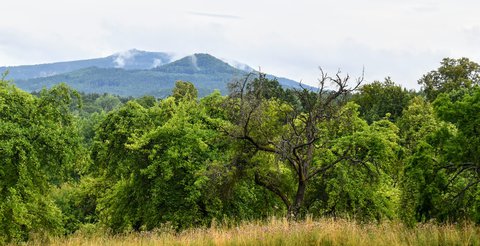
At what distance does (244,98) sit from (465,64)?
55.7 metres

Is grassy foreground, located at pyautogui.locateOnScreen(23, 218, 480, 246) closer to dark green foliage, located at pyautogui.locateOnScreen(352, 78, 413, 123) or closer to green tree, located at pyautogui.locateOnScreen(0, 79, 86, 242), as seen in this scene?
green tree, located at pyautogui.locateOnScreen(0, 79, 86, 242)

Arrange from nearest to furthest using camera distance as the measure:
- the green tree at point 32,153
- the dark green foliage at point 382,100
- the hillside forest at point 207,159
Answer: the hillside forest at point 207,159 → the green tree at point 32,153 → the dark green foliage at point 382,100

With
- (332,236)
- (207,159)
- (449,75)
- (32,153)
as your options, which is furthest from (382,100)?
(332,236)

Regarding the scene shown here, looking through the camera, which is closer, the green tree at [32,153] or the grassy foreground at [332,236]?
the grassy foreground at [332,236]

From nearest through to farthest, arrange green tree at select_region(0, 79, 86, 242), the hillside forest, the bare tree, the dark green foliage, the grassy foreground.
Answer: the grassy foreground, the bare tree, the hillside forest, green tree at select_region(0, 79, 86, 242), the dark green foliage

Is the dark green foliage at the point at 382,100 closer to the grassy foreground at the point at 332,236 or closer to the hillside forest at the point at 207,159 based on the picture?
the hillside forest at the point at 207,159

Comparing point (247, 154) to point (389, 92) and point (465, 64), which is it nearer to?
point (389, 92)

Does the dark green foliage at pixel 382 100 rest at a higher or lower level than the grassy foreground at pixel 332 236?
higher

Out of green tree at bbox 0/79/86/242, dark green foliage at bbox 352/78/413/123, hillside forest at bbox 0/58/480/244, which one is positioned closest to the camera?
hillside forest at bbox 0/58/480/244

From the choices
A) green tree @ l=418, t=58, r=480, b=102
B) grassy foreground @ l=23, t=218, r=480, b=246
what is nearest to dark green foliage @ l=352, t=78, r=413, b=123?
green tree @ l=418, t=58, r=480, b=102

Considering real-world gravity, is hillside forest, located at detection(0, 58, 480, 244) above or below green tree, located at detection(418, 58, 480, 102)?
below

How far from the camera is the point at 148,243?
9023 millimetres

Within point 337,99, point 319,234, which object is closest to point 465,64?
point 337,99

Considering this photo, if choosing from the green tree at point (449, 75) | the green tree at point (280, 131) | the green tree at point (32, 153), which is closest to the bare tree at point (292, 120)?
the green tree at point (280, 131)
